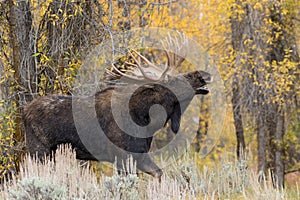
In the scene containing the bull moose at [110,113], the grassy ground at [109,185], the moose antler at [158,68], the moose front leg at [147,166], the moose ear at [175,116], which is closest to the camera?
the grassy ground at [109,185]

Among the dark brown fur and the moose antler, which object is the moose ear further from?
the moose antler

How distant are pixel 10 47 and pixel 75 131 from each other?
2.02 m

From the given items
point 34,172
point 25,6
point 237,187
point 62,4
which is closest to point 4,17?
point 25,6

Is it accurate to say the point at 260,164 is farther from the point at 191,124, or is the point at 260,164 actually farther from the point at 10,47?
the point at 10,47

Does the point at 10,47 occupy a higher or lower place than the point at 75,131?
higher

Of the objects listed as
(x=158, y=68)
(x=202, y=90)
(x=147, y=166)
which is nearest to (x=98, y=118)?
(x=147, y=166)

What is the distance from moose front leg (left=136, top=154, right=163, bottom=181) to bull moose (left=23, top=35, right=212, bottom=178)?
0.08 m

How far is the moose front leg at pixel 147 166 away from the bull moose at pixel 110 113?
3.2 inches

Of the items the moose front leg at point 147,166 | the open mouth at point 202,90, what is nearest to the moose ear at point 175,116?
the open mouth at point 202,90

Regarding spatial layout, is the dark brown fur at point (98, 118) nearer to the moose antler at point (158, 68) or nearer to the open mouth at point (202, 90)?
the open mouth at point (202, 90)

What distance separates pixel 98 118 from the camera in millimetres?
7285

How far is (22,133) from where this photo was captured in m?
8.15

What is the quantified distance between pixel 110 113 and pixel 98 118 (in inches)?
7.0

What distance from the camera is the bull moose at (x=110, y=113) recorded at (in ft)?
23.7
